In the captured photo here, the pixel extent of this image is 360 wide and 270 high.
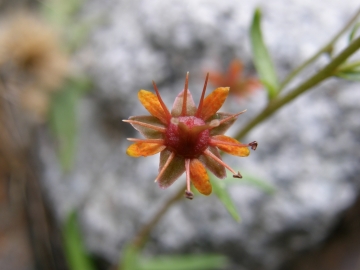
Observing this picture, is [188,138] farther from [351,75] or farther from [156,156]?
[156,156]

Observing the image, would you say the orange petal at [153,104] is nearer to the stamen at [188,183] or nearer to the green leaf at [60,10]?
the stamen at [188,183]

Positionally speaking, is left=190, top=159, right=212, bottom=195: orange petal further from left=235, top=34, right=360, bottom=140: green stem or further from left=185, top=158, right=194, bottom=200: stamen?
left=235, top=34, right=360, bottom=140: green stem

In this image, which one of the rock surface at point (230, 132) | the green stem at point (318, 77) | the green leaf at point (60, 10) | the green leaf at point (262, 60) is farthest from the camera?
the green leaf at point (60, 10)

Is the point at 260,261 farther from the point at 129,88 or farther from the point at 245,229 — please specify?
the point at 129,88

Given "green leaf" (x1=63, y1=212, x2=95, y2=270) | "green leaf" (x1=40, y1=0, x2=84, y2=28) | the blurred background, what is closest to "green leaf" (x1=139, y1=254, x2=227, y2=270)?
the blurred background

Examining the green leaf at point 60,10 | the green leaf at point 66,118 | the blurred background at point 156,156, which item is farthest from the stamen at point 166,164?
the green leaf at point 60,10
